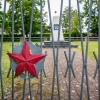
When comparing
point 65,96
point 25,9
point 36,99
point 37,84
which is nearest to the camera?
point 36,99

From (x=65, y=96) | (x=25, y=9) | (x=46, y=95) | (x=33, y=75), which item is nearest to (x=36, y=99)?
(x=46, y=95)

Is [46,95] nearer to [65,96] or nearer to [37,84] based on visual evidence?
[65,96]

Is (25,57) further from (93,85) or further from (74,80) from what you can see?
(74,80)

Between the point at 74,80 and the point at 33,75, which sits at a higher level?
the point at 33,75

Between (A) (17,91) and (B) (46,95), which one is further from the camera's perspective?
(A) (17,91)

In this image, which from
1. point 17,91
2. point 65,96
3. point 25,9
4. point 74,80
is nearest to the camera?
point 65,96

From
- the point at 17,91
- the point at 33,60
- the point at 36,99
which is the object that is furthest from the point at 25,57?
the point at 17,91

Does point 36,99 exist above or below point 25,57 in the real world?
below

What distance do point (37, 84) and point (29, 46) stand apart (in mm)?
Answer: 2820

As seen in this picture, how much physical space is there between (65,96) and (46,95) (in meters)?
0.36

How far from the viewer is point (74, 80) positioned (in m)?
5.55

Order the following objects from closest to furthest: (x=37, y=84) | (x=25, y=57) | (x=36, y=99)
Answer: (x=25, y=57), (x=36, y=99), (x=37, y=84)

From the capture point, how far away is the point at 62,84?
5086 millimetres

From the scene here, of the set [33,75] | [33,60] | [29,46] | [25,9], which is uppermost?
[25,9]
